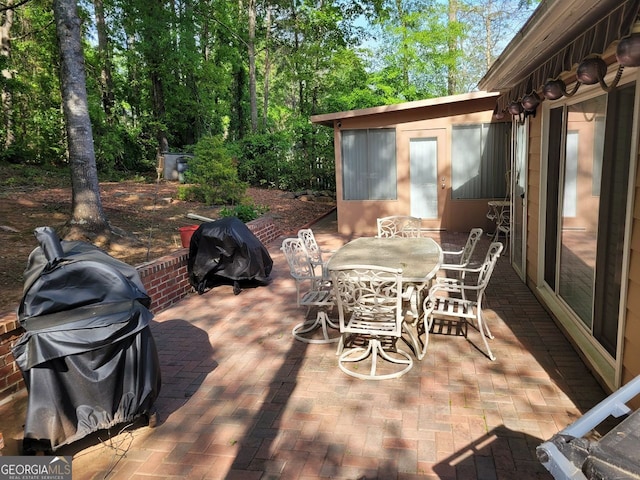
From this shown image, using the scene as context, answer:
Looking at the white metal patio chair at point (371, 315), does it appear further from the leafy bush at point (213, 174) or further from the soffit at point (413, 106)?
the leafy bush at point (213, 174)

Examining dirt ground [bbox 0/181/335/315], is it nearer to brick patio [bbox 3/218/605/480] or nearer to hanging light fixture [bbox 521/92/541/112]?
brick patio [bbox 3/218/605/480]

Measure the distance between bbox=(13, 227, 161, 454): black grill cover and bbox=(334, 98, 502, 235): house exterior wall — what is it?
7.03 m

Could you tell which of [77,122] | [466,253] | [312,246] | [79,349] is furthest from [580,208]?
[77,122]

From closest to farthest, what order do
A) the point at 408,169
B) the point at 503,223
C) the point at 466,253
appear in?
the point at 466,253, the point at 503,223, the point at 408,169

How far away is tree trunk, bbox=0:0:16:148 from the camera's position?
39.3ft

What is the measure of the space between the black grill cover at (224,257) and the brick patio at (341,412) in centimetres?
133

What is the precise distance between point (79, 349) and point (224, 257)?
3163 millimetres

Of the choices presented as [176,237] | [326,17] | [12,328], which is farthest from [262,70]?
[12,328]

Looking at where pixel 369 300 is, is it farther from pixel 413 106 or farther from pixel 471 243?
pixel 413 106

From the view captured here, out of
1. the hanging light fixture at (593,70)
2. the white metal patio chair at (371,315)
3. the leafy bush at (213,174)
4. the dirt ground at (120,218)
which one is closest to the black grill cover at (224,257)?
the dirt ground at (120,218)

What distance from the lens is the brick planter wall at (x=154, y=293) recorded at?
316cm

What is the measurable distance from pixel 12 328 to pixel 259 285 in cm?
294

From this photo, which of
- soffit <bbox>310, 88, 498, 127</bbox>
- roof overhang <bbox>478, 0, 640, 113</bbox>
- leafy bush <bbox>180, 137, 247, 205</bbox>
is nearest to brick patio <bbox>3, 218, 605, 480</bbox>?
roof overhang <bbox>478, 0, 640, 113</bbox>

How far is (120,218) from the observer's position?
7547mm
